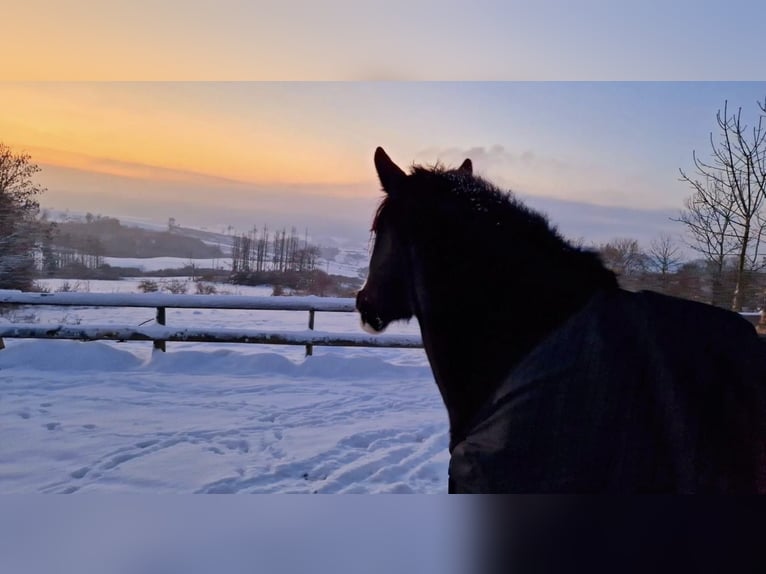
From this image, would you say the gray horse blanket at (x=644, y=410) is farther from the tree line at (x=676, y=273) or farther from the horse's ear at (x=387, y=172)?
the tree line at (x=676, y=273)

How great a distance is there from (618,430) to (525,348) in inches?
7.6

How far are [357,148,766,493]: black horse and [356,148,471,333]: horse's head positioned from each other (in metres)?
0.15

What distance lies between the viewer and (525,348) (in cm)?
82

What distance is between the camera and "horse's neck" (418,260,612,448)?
2.66 feet

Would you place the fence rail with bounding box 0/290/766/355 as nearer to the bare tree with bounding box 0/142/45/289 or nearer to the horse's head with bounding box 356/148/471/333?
the bare tree with bounding box 0/142/45/289

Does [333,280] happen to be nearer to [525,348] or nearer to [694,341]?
[525,348]

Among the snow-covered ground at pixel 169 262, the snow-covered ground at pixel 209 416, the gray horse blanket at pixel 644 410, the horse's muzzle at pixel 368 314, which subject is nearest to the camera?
the gray horse blanket at pixel 644 410

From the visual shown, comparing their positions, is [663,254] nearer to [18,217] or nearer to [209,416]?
[209,416]

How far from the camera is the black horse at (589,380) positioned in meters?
0.68

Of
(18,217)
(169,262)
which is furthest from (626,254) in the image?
(18,217)

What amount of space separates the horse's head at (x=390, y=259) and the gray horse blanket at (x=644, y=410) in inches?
14.9


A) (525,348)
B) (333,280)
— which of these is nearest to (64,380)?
(333,280)

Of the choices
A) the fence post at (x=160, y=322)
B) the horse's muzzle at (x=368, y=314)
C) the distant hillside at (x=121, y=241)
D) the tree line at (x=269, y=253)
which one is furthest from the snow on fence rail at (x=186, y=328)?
the horse's muzzle at (x=368, y=314)

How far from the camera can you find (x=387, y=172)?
0.98 metres
